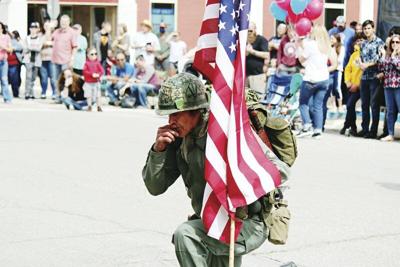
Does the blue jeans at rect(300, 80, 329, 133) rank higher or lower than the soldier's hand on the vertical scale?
lower

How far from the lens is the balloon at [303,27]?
56.0ft

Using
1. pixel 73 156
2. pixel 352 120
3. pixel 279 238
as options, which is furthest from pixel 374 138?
pixel 279 238

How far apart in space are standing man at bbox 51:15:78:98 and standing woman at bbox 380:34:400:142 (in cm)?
907

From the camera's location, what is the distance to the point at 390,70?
1603 centimetres

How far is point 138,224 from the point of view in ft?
28.4


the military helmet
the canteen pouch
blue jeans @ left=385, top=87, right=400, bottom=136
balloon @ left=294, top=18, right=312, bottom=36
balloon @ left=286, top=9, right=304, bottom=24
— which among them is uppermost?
balloon @ left=286, top=9, right=304, bottom=24

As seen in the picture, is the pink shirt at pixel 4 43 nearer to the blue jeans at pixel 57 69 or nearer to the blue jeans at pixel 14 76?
the blue jeans at pixel 57 69

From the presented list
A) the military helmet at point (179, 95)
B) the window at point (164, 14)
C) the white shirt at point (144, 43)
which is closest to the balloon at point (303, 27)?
the white shirt at point (144, 43)

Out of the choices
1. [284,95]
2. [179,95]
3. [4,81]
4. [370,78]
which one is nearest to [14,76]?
[4,81]

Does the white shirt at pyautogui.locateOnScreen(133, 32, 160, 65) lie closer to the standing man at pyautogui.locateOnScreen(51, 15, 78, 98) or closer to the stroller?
the standing man at pyautogui.locateOnScreen(51, 15, 78, 98)

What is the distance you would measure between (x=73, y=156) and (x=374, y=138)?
5801 mm

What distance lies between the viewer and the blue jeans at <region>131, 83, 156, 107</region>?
894 inches

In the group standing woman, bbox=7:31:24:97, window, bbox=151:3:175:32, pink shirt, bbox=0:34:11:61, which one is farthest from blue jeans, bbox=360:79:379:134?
window, bbox=151:3:175:32

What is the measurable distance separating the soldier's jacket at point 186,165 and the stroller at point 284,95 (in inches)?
455
